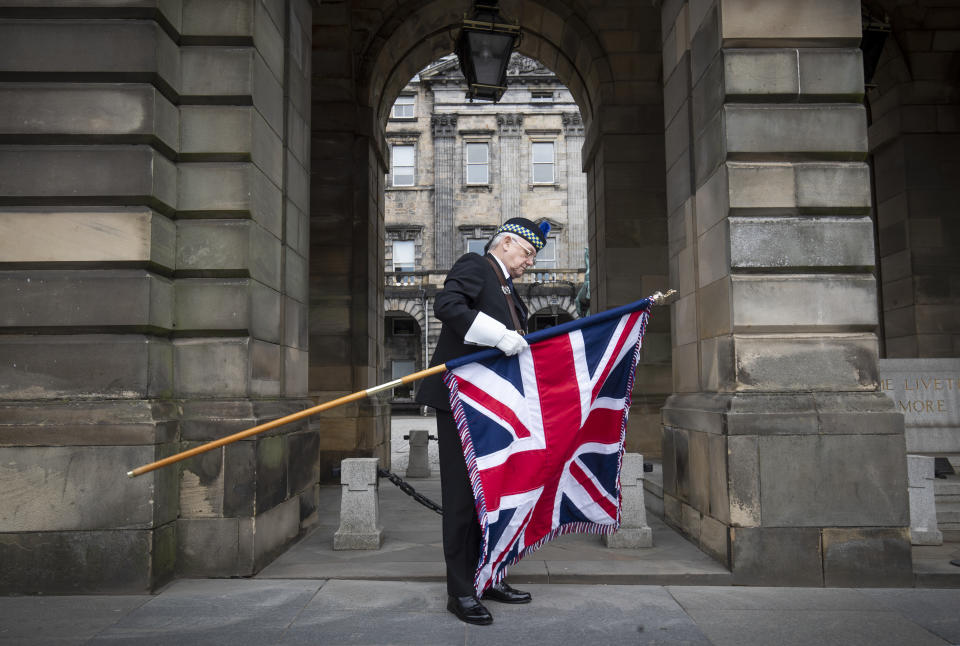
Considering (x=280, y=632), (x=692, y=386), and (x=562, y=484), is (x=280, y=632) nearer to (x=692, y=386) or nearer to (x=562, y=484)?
(x=562, y=484)

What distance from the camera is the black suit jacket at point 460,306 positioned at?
4.28m

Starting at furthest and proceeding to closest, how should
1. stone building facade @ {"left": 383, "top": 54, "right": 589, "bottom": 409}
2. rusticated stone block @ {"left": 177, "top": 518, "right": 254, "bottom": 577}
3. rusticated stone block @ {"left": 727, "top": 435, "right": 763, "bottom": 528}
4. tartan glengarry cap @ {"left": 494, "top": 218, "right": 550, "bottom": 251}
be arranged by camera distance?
stone building facade @ {"left": 383, "top": 54, "right": 589, "bottom": 409}, rusticated stone block @ {"left": 177, "top": 518, "right": 254, "bottom": 577}, rusticated stone block @ {"left": 727, "top": 435, "right": 763, "bottom": 528}, tartan glengarry cap @ {"left": 494, "top": 218, "right": 550, "bottom": 251}

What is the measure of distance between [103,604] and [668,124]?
568cm

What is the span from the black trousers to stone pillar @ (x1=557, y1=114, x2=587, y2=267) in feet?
113

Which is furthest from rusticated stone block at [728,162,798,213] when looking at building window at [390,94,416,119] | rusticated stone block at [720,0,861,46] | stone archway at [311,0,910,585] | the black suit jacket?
building window at [390,94,416,119]

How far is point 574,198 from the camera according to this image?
38094 mm

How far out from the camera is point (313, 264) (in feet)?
33.2

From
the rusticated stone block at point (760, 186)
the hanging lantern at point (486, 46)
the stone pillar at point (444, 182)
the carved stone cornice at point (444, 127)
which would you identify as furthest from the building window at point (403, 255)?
the rusticated stone block at point (760, 186)

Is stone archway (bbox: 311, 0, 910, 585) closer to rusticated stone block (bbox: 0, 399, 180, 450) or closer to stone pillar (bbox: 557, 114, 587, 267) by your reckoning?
rusticated stone block (bbox: 0, 399, 180, 450)

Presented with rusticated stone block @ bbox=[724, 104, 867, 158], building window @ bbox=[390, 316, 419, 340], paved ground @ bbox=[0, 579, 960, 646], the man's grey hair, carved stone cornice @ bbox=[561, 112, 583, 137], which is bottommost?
paved ground @ bbox=[0, 579, 960, 646]

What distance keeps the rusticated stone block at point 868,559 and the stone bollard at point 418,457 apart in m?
7.09

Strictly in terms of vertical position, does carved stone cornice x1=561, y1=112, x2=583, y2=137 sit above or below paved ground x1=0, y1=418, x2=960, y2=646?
above

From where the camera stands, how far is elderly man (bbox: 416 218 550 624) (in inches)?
164

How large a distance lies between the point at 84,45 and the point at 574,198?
34422mm
